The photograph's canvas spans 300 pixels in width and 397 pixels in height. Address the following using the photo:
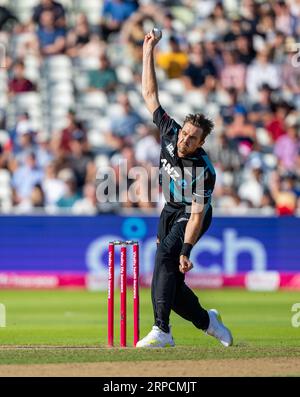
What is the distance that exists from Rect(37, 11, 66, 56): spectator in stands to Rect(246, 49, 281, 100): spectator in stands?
352cm

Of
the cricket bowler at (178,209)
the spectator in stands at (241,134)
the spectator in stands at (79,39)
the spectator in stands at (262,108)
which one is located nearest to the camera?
the cricket bowler at (178,209)

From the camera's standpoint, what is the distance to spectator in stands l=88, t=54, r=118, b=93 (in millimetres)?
21344

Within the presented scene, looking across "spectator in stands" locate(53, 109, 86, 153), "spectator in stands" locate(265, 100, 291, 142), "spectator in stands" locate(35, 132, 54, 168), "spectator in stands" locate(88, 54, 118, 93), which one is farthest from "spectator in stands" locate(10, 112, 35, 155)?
"spectator in stands" locate(265, 100, 291, 142)

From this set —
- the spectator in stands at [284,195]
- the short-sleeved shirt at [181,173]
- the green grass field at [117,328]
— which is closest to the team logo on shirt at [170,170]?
the short-sleeved shirt at [181,173]

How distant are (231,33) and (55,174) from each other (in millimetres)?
4520

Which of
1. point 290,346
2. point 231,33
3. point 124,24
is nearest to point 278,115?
point 231,33

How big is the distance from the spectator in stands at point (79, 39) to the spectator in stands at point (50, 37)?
13cm

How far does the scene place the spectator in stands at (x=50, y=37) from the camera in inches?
858

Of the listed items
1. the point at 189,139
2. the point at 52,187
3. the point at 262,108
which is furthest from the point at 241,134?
the point at 189,139

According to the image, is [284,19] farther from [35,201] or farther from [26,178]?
[35,201]

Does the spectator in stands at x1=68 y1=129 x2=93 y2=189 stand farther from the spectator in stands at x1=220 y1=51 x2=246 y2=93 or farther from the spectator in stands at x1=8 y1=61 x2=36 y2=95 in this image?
the spectator in stands at x1=220 y1=51 x2=246 y2=93

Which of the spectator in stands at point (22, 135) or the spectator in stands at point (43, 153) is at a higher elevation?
the spectator in stands at point (22, 135)

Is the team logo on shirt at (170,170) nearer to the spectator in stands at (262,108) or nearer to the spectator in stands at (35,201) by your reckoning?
the spectator in stands at (35,201)

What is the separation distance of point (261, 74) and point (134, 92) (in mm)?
2308
